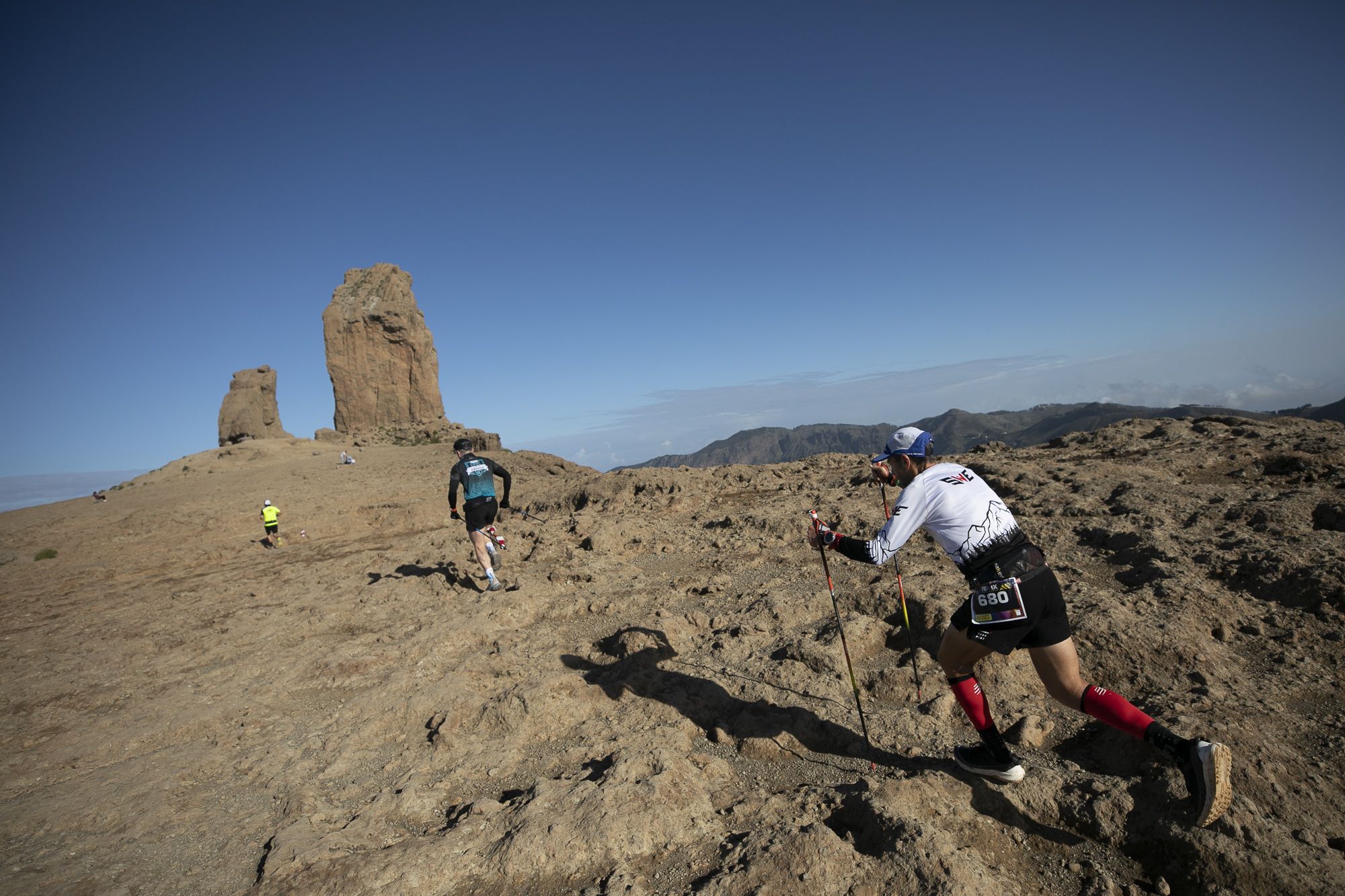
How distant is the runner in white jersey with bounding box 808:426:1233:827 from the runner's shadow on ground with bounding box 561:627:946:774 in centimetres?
45

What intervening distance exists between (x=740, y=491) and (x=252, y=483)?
23.9 meters

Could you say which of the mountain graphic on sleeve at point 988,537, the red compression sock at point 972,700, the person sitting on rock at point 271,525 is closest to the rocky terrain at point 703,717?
the red compression sock at point 972,700

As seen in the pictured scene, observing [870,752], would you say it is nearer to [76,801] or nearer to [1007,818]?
[1007,818]

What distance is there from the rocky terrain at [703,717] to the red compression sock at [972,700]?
33 centimetres

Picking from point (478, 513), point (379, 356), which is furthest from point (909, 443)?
point (379, 356)

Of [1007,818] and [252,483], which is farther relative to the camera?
[252,483]

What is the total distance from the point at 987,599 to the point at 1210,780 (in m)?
1.12

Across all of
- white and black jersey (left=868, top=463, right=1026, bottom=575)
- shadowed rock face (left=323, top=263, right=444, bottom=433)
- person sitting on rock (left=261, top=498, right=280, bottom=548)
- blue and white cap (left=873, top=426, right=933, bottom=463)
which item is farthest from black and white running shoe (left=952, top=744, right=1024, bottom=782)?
shadowed rock face (left=323, top=263, right=444, bottom=433)

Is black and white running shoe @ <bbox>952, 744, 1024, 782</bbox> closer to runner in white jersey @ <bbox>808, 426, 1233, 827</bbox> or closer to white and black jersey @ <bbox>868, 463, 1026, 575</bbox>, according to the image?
runner in white jersey @ <bbox>808, 426, 1233, 827</bbox>

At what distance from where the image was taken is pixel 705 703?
458 cm

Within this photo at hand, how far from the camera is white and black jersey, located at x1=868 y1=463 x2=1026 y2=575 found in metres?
3.35

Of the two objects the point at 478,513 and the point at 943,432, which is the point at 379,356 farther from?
the point at 943,432

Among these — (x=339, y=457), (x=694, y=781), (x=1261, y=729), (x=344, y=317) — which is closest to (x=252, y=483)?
(x=339, y=457)

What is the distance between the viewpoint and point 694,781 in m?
3.56
